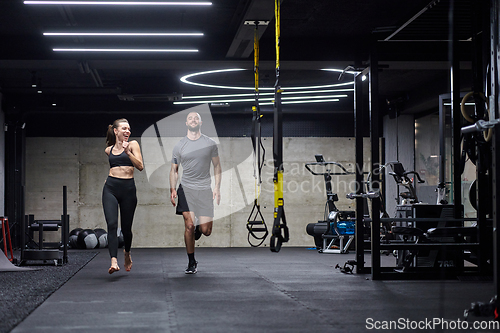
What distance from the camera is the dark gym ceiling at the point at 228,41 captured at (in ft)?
20.2

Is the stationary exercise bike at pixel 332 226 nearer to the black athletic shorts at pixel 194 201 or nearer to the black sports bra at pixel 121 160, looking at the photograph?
the black athletic shorts at pixel 194 201

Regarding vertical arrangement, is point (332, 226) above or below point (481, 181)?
below

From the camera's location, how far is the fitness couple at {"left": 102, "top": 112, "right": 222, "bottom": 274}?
5750 mm

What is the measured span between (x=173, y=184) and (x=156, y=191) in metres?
5.83

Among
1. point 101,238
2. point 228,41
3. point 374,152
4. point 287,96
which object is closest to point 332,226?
point 287,96

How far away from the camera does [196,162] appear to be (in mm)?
5941

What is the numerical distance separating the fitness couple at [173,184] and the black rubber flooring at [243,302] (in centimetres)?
48

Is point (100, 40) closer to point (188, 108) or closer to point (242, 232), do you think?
point (188, 108)

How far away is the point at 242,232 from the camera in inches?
467

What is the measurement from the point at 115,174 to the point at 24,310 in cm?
222

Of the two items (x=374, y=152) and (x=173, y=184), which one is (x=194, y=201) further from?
(x=374, y=152)

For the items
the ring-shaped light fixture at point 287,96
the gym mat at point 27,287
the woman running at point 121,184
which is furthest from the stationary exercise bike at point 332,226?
the gym mat at point 27,287

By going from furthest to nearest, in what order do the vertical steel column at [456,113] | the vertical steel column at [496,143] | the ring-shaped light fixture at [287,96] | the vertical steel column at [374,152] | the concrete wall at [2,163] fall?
the concrete wall at [2,163], the ring-shaped light fixture at [287,96], the vertical steel column at [456,113], the vertical steel column at [374,152], the vertical steel column at [496,143]

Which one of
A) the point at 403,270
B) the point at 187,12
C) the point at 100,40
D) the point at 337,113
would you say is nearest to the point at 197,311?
the point at 403,270
